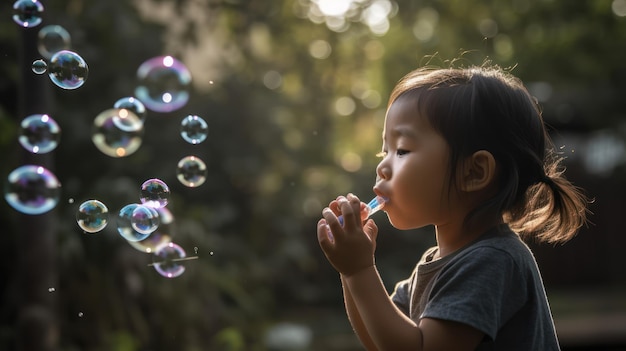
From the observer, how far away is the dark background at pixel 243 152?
3.38 m

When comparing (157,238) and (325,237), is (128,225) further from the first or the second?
(325,237)

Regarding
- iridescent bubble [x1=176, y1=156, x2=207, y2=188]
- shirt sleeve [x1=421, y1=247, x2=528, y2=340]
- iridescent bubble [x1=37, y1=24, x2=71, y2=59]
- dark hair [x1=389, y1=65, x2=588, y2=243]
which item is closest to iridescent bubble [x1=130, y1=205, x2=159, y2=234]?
iridescent bubble [x1=176, y1=156, x2=207, y2=188]

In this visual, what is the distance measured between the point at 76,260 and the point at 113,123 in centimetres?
119

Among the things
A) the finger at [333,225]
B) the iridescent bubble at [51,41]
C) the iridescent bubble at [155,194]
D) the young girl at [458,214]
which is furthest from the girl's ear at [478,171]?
the iridescent bubble at [51,41]

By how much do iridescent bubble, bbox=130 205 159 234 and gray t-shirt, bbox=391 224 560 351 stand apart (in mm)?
874

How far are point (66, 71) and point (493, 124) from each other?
1.23 meters

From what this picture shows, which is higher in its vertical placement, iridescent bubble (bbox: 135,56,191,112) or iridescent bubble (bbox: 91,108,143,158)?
iridescent bubble (bbox: 135,56,191,112)

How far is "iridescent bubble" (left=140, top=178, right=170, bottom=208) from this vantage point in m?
2.04

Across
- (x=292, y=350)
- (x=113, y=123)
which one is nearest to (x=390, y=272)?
(x=292, y=350)

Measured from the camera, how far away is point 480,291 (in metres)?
1.28

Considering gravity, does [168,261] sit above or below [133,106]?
below

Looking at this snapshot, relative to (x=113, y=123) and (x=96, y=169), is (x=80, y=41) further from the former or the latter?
(x=113, y=123)

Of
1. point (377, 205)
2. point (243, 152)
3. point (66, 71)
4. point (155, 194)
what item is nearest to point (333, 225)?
point (377, 205)

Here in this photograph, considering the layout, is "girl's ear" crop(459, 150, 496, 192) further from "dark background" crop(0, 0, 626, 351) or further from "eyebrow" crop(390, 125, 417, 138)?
"dark background" crop(0, 0, 626, 351)
